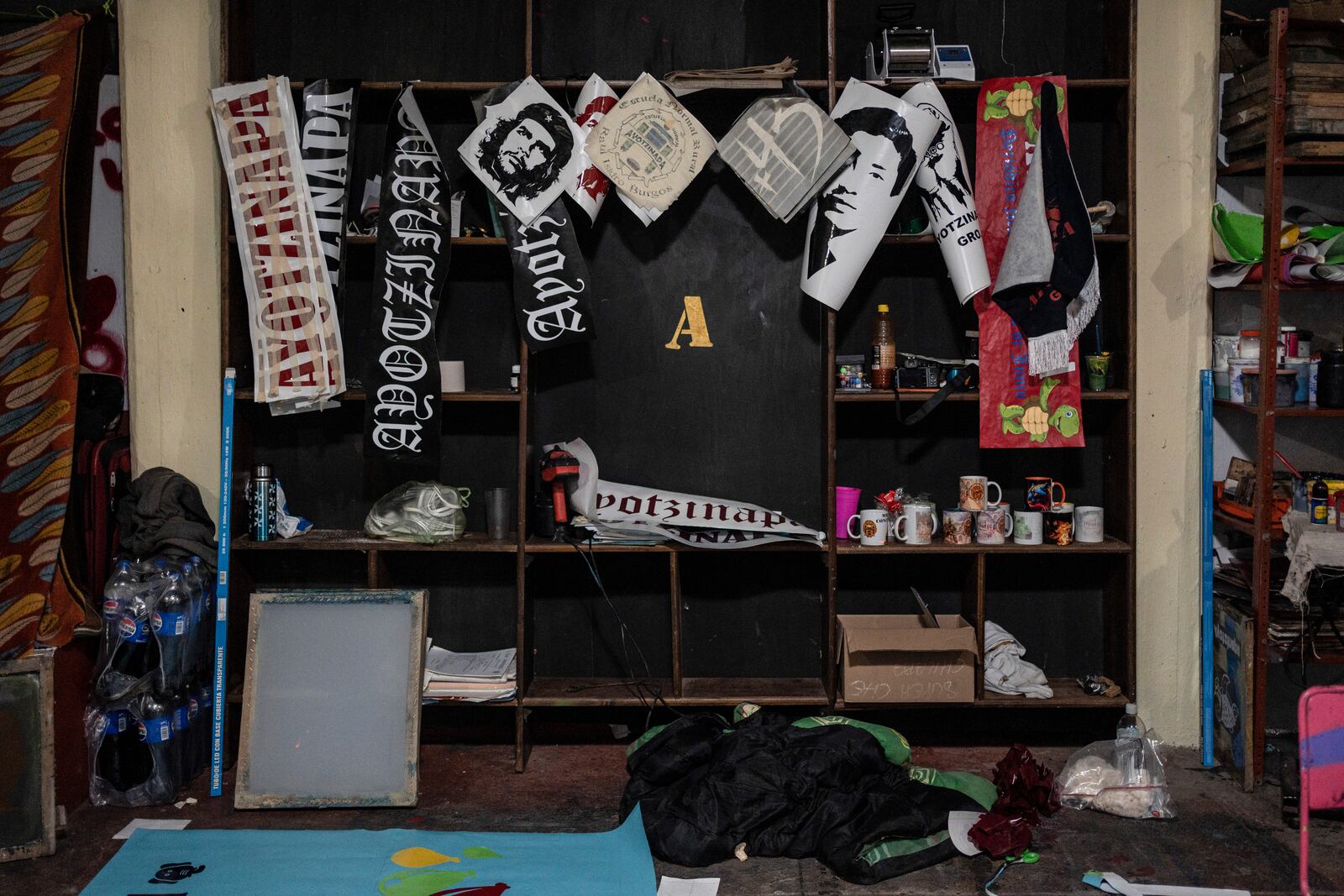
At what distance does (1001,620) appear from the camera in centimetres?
374

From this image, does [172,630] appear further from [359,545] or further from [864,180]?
[864,180]

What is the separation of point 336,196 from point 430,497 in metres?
1.02

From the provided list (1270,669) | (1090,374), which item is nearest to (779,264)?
(1090,374)

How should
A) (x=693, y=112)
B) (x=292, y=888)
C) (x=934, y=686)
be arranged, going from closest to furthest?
(x=292, y=888)
(x=934, y=686)
(x=693, y=112)

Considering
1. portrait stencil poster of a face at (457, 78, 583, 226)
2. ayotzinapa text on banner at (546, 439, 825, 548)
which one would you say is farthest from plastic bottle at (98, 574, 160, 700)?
portrait stencil poster of a face at (457, 78, 583, 226)

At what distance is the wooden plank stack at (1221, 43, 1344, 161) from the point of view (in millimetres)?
3230

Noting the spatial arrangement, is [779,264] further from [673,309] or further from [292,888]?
[292,888]

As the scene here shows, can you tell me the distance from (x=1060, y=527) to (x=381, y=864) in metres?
2.29

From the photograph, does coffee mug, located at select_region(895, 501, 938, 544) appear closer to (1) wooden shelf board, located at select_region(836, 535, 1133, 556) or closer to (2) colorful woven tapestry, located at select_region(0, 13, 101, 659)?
(1) wooden shelf board, located at select_region(836, 535, 1133, 556)

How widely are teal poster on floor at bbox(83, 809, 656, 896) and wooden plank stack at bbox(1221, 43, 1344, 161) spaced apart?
2838mm

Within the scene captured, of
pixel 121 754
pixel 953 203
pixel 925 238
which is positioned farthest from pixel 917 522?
pixel 121 754

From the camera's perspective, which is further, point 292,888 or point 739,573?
point 739,573

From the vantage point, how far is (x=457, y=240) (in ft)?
11.2

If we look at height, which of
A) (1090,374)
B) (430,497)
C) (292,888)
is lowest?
(292,888)
